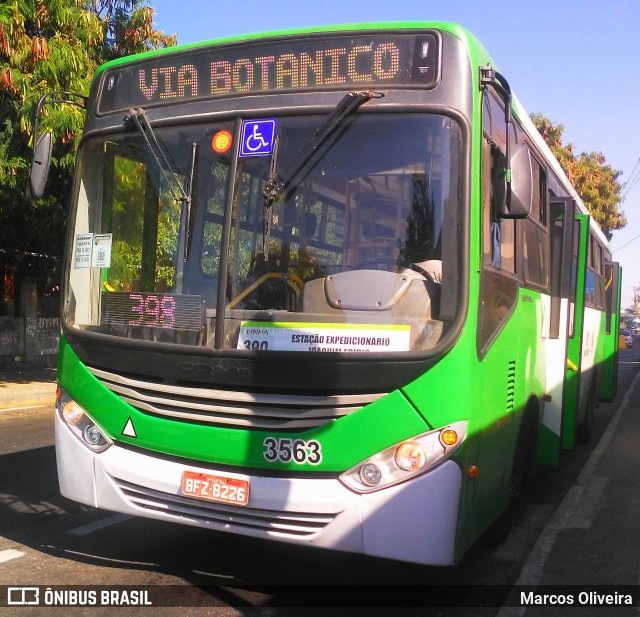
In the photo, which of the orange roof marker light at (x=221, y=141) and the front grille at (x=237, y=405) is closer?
the front grille at (x=237, y=405)

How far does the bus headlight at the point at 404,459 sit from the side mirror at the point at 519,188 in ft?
4.08

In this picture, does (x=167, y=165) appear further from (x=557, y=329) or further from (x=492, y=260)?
(x=557, y=329)

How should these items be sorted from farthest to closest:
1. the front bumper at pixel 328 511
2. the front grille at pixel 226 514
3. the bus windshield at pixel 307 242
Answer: the bus windshield at pixel 307 242, the front grille at pixel 226 514, the front bumper at pixel 328 511

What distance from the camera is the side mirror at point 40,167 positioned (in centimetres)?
478

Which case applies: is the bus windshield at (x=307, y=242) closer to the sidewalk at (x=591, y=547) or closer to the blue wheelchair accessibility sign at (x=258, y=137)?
the blue wheelchair accessibility sign at (x=258, y=137)

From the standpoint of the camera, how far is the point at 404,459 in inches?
146

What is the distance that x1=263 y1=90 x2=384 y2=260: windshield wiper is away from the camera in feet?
13.3

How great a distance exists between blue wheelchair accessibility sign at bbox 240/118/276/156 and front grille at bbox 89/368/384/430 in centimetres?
129

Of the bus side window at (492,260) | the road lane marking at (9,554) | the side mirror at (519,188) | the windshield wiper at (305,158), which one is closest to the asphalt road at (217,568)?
the road lane marking at (9,554)

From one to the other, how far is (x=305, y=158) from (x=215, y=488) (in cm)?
179

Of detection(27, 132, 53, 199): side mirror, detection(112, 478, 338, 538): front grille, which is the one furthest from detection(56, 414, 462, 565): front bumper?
detection(27, 132, 53, 199): side mirror

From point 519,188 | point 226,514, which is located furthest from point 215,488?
point 519,188

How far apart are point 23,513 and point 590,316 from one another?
678 centimetres

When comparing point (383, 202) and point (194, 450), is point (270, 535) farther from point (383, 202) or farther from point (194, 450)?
point (383, 202)
